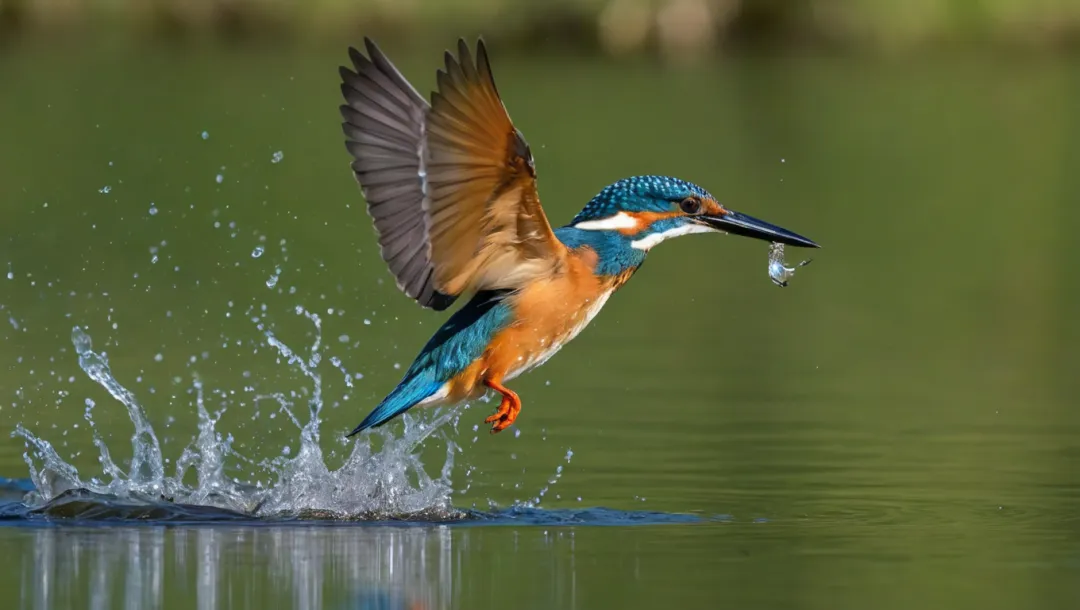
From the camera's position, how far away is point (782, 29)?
27953 mm

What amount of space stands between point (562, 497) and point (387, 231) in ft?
4.29

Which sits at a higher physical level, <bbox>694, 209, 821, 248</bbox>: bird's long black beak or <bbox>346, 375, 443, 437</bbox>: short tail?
<bbox>694, 209, 821, 248</bbox>: bird's long black beak

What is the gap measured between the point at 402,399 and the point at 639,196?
1.10 meters

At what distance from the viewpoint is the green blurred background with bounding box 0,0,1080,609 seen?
6.45m

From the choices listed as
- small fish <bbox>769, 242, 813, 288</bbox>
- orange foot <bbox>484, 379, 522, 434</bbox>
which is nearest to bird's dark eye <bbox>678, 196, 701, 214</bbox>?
small fish <bbox>769, 242, 813, 288</bbox>

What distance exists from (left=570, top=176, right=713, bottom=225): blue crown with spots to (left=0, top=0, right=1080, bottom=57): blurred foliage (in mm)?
18328

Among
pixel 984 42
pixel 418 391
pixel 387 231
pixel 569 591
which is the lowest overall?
pixel 569 591

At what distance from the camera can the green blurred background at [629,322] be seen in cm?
645

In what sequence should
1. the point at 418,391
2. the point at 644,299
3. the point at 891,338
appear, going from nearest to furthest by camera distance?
the point at 418,391, the point at 891,338, the point at 644,299

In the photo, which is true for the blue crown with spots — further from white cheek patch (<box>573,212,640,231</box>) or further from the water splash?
the water splash

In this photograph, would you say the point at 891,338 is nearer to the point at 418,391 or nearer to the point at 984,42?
the point at 418,391

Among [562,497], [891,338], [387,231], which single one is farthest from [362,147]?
[891,338]

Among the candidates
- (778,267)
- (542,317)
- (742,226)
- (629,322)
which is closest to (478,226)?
(542,317)

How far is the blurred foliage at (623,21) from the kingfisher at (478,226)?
1838cm
